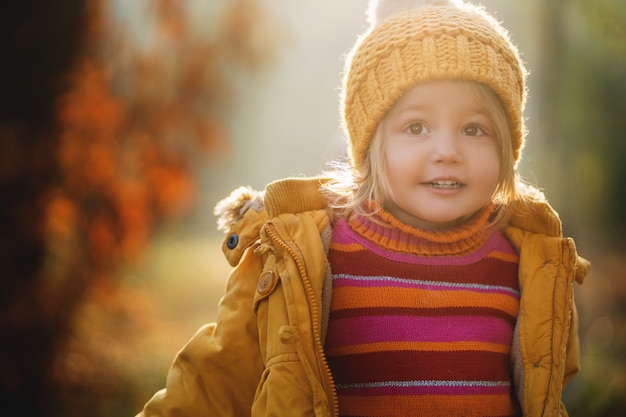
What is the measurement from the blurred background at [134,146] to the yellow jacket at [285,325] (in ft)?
3.23

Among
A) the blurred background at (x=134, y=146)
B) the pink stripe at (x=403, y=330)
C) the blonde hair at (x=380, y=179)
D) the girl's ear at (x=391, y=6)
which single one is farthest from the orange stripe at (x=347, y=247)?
the blurred background at (x=134, y=146)

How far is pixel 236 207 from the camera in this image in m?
2.23

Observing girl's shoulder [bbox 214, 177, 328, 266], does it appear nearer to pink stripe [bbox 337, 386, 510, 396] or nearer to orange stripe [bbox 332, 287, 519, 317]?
orange stripe [bbox 332, 287, 519, 317]

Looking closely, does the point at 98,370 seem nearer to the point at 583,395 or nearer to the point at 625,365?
the point at 583,395

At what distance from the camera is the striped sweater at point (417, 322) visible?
200 centimetres

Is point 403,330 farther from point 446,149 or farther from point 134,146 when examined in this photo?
point 134,146

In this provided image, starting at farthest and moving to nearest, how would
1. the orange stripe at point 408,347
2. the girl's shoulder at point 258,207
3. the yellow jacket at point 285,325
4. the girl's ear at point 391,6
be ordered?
the girl's ear at point 391,6 → the girl's shoulder at point 258,207 → the orange stripe at point 408,347 → the yellow jacket at point 285,325

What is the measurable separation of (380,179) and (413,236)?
0.21 meters

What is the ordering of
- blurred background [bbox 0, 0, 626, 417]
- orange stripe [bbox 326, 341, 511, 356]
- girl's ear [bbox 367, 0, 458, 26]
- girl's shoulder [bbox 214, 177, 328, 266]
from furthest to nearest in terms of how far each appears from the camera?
blurred background [bbox 0, 0, 626, 417], girl's ear [bbox 367, 0, 458, 26], girl's shoulder [bbox 214, 177, 328, 266], orange stripe [bbox 326, 341, 511, 356]

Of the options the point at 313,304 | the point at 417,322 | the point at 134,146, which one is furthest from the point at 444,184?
the point at 134,146

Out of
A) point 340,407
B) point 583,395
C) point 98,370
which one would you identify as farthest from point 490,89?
point 98,370

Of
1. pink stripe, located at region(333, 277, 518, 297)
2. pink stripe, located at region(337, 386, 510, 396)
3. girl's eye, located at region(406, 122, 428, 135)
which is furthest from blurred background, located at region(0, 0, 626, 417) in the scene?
pink stripe, located at region(337, 386, 510, 396)

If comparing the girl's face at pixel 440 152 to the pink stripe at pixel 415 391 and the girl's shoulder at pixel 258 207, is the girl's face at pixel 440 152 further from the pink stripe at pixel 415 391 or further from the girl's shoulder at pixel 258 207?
the pink stripe at pixel 415 391

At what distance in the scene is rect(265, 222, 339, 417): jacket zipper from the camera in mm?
1917
